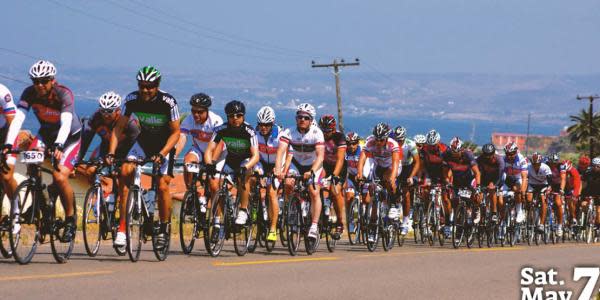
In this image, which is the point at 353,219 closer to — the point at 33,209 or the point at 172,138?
the point at 172,138

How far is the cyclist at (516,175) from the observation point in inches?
958

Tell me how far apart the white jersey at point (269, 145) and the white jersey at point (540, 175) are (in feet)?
37.0

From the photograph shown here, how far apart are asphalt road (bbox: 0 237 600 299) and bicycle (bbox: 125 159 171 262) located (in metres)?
0.19

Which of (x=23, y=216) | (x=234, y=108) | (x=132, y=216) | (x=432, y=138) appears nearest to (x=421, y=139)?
(x=432, y=138)

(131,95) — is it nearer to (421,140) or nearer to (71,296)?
(71,296)

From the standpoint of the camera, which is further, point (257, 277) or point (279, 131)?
point (279, 131)

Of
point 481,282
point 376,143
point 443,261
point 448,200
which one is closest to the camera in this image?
point 481,282

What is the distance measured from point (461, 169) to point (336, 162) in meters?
4.69

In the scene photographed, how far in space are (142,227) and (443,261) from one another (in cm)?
499

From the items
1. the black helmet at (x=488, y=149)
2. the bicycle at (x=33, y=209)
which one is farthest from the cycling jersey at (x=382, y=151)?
the bicycle at (x=33, y=209)

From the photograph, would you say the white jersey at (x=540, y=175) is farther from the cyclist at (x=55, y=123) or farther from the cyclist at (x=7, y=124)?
the cyclist at (x=7, y=124)

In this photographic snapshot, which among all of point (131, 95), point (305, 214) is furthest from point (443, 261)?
point (131, 95)

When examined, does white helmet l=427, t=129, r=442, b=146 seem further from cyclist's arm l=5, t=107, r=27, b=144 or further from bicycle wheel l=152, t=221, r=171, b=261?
cyclist's arm l=5, t=107, r=27, b=144

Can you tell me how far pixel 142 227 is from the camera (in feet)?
44.5
